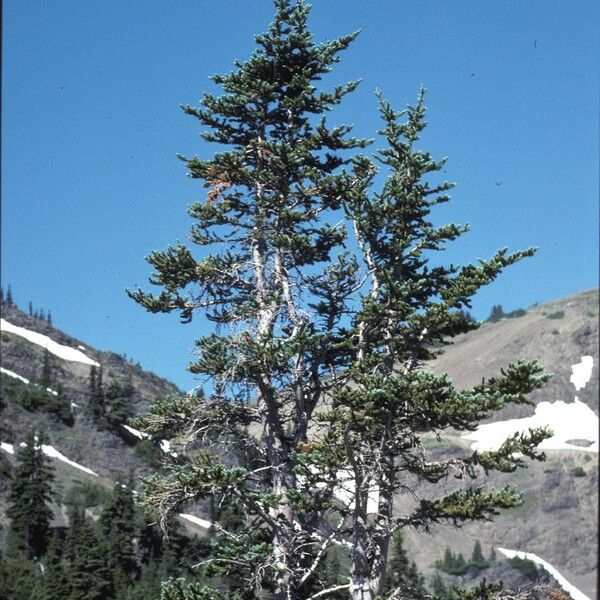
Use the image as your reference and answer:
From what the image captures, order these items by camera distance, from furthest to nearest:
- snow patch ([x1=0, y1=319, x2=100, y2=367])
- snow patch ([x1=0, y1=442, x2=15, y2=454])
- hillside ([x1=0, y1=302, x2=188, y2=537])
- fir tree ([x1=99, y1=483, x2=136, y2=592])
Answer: snow patch ([x1=0, y1=319, x2=100, y2=367]), hillside ([x1=0, y1=302, x2=188, y2=537]), snow patch ([x1=0, y1=442, x2=15, y2=454]), fir tree ([x1=99, y1=483, x2=136, y2=592])

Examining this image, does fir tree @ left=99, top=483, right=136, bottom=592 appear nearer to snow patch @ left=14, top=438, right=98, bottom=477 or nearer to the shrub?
snow patch @ left=14, top=438, right=98, bottom=477

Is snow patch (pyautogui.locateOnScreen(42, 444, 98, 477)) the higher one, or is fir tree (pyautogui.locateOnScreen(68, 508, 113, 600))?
snow patch (pyautogui.locateOnScreen(42, 444, 98, 477))

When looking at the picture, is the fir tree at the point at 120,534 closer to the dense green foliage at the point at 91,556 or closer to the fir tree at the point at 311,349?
the dense green foliage at the point at 91,556

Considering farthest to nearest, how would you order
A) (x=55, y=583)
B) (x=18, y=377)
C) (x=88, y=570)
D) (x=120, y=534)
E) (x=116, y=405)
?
(x=18, y=377), (x=116, y=405), (x=120, y=534), (x=88, y=570), (x=55, y=583)

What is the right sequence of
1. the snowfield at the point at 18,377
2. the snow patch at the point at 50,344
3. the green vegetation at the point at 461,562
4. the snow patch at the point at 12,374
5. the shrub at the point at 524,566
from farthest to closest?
the snow patch at the point at 50,344 < the shrub at the point at 524,566 < the green vegetation at the point at 461,562 < the snow patch at the point at 12,374 < the snowfield at the point at 18,377

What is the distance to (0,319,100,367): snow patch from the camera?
17750cm

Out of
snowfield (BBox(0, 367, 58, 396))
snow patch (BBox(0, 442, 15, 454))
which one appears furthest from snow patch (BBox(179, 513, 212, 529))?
snowfield (BBox(0, 367, 58, 396))

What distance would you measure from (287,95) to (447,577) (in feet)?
475

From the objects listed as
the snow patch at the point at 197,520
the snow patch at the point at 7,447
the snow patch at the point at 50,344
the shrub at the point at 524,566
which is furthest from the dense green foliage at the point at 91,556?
the shrub at the point at 524,566

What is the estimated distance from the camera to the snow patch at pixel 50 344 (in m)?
178

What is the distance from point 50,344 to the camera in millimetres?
179625

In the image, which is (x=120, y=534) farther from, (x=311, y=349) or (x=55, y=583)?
(x=311, y=349)

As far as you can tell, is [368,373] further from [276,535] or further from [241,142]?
[241,142]

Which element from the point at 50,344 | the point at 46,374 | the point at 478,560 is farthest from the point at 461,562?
the point at 50,344
